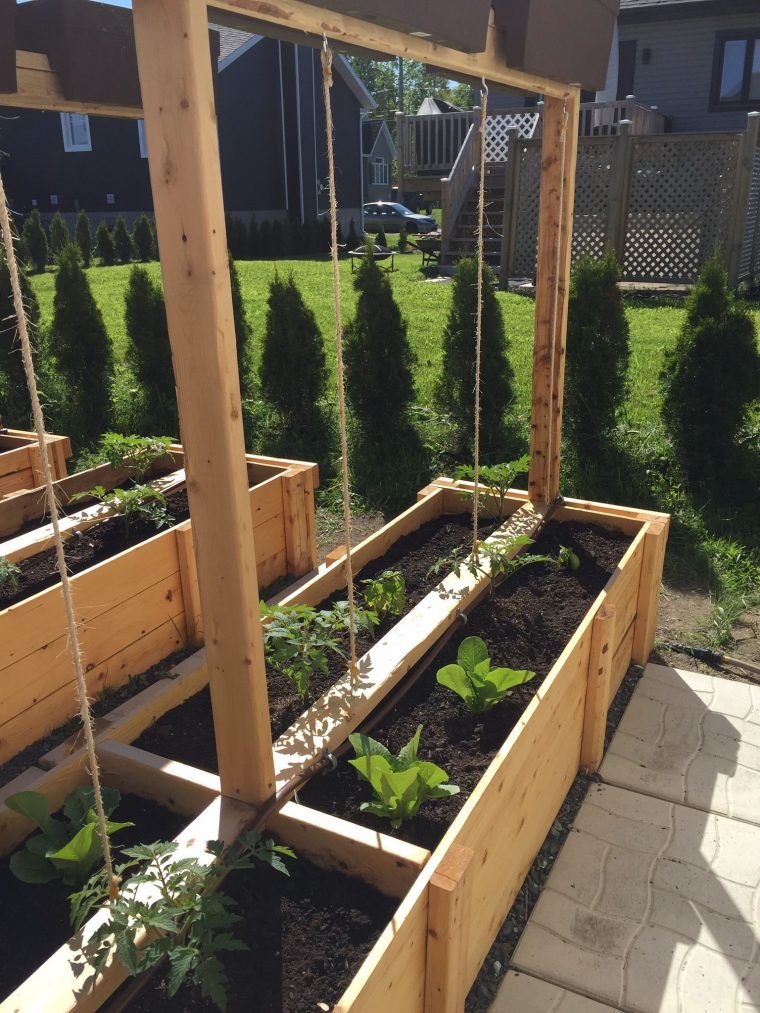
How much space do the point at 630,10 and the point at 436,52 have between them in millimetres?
16060

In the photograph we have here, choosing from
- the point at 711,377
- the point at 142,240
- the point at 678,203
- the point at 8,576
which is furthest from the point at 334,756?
the point at 142,240

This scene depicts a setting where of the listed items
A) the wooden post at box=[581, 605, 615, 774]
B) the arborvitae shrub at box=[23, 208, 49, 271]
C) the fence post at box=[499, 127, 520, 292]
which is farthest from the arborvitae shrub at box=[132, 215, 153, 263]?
the wooden post at box=[581, 605, 615, 774]

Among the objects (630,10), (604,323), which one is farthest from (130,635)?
(630,10)

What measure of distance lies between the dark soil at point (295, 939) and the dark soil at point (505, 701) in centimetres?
22

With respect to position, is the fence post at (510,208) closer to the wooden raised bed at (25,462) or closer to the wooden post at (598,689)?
the wooden raised bed at (25,462)

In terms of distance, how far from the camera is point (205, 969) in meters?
1.51

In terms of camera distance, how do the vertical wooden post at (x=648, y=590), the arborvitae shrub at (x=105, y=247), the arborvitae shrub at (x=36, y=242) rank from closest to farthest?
the vertical wooden post at (x=648, y=590) < the arborvitae shrub at (x=36, y=242) < the arborvitae shrub at (x=105, y=247)

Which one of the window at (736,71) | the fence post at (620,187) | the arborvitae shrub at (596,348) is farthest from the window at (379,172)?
the arborvitae shrub at (596,348)

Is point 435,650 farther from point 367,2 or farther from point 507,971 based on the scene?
point 367,2

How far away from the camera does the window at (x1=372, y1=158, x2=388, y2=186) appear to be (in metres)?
40.9

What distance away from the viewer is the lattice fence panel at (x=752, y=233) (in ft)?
36.2

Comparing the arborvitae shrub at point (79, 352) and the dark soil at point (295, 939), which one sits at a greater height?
the arborvitae shrub at point (79, 352)

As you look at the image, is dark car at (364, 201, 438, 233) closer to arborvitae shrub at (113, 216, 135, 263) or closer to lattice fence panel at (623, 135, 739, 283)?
arborvitae shrub at (113, 216, 135, 263)

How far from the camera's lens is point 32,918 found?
188cm
